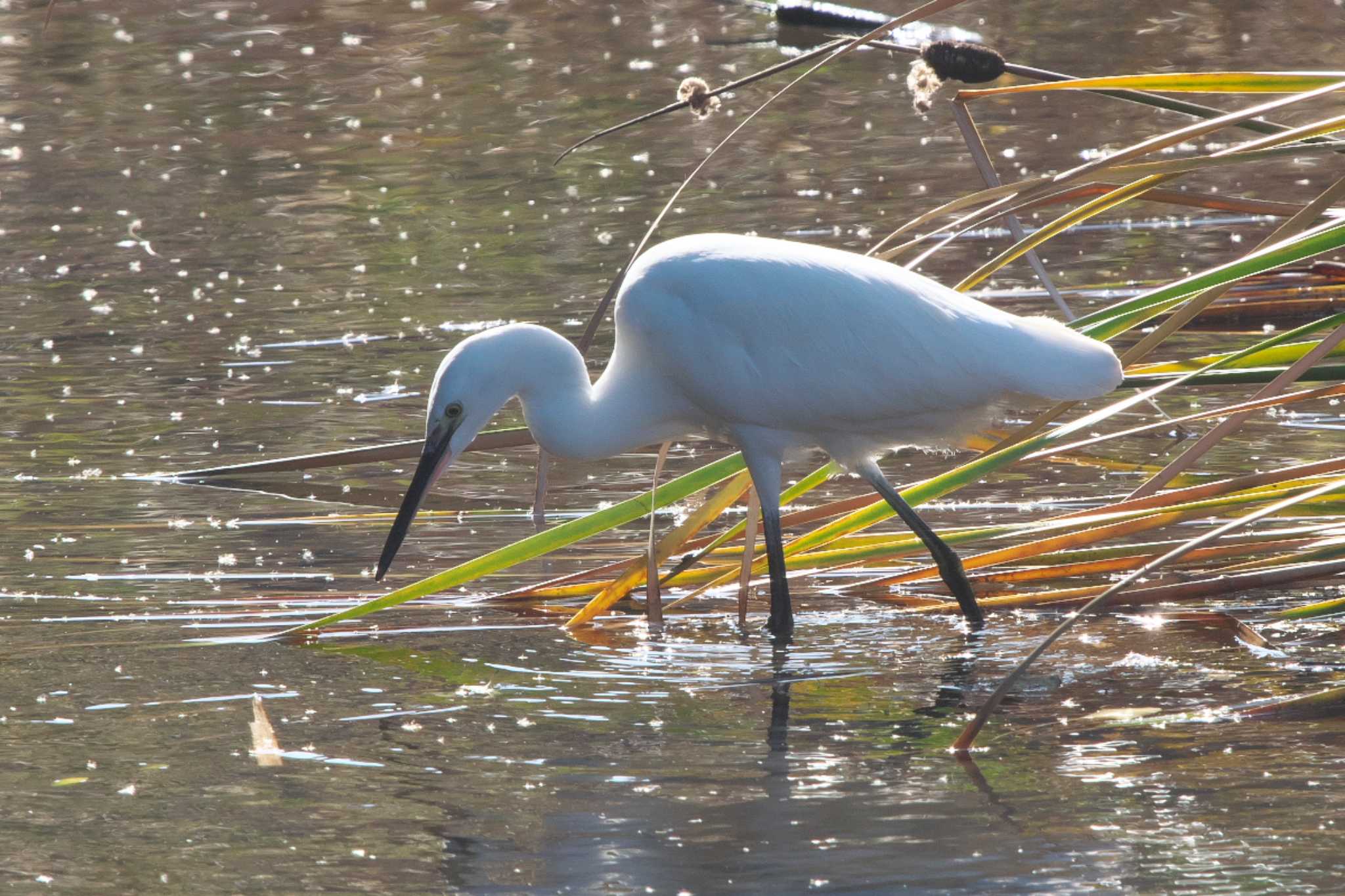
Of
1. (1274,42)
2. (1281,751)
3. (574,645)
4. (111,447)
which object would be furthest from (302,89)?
(1281,751)

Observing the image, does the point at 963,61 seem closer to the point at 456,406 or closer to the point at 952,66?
the point at 952,66

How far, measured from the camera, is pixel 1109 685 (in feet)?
13.2

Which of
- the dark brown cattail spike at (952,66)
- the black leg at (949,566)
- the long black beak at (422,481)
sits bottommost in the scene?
the black leg at (949,566)

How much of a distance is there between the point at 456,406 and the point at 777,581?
35.2 inches

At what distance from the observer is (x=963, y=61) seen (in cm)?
427

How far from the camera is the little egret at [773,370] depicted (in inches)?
180

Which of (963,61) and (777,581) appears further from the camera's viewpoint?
(777,581)

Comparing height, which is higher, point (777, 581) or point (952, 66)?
point (952, 66)

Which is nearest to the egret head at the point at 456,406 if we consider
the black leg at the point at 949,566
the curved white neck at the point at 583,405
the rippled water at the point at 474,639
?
the curved white neck at the point at 583,405

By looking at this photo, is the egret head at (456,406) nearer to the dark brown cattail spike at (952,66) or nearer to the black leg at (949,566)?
the black leg at (949,566)

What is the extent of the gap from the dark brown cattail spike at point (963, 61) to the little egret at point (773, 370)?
1.91 ft

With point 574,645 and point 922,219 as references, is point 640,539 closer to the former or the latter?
point 574,645

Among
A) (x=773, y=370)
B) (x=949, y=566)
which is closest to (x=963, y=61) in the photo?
(x=773, y=370)

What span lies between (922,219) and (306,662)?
1.78 m
